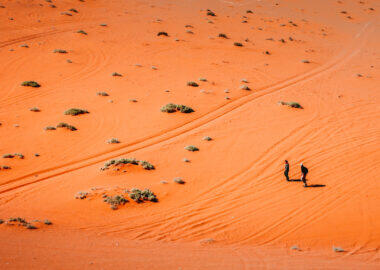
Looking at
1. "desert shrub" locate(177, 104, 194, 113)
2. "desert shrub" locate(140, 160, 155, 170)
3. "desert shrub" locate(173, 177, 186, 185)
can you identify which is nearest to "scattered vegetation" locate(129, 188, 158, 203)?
"desert shrub" locate(173, 177, 186, 185)

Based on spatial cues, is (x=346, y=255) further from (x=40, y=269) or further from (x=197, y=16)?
→ (x=197, y=16)

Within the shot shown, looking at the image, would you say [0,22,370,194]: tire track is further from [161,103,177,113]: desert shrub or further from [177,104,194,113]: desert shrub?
[161,103,177,113]: desert shrub

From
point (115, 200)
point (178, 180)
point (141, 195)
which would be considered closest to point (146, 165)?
point (178, 180)

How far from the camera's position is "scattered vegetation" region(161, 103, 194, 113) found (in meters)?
16.8

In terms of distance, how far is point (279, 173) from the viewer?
481 inches

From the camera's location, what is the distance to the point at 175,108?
17062mm

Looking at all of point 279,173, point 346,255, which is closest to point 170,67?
point 279,173

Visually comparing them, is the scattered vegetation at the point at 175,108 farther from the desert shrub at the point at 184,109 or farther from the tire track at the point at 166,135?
the tire track at the point at 166,135

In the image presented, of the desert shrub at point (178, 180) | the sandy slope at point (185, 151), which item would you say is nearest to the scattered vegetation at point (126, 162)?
the sandy slope at point (185, 151)

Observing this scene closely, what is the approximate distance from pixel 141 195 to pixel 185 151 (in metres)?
3.74

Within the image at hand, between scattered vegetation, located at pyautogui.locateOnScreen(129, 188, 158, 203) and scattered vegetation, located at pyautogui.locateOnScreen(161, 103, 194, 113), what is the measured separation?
23.1ft

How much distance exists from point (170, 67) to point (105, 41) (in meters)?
7.45

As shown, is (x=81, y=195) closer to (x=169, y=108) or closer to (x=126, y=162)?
(x=126, y=162)

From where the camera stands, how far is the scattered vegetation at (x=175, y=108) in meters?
16.8
